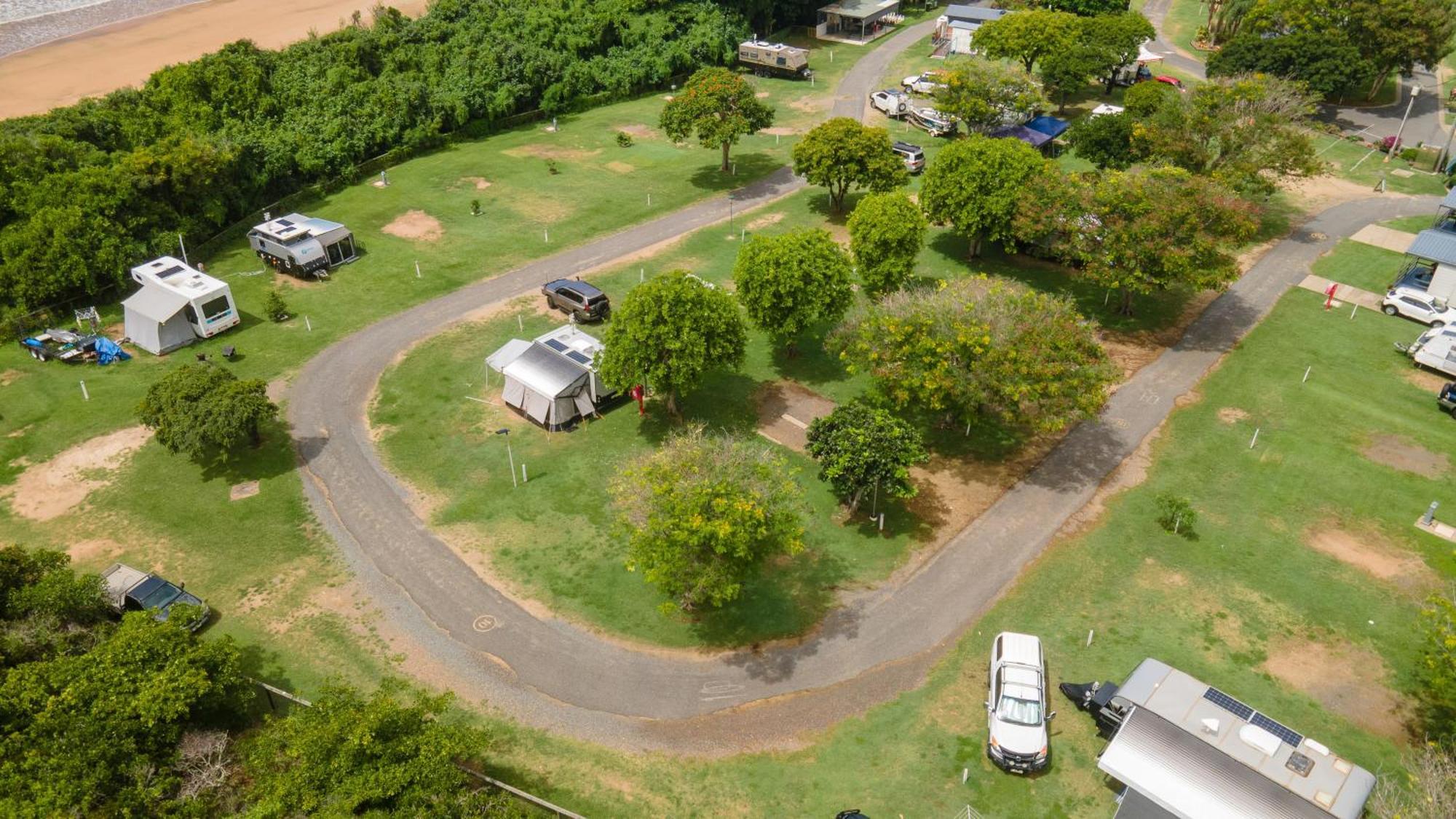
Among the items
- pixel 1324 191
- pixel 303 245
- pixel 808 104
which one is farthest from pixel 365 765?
pixel 1324 191

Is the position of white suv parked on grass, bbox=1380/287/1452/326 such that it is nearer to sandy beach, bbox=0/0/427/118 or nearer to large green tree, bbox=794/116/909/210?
large green tree, bbox=794/116/909/210

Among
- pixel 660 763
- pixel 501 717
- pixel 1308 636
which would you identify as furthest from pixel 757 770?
pixel 1308 636

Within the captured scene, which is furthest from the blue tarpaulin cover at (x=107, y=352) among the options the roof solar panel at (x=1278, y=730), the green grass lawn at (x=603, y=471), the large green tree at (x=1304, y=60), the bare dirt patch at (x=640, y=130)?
the large green tree at (x=1304, y=60)

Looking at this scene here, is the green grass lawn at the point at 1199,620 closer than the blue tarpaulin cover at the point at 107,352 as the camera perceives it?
Yes

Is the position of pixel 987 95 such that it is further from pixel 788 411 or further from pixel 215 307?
pixel 215 307

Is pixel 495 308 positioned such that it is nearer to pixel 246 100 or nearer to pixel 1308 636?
pixel 246 100

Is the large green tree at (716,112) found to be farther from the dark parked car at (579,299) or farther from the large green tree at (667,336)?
the large green tree at (667,336)

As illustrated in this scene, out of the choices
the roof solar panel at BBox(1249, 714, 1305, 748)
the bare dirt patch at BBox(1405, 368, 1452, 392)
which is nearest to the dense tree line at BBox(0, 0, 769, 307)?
the roof solar panel at BBox(1249, 714, 1305, 748)
